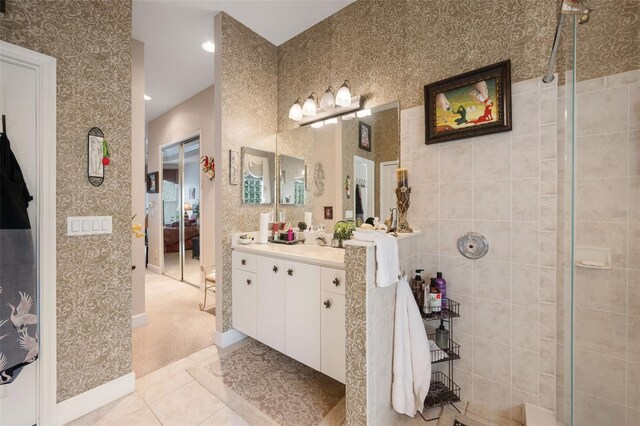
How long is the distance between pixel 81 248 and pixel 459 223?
2.34 meters

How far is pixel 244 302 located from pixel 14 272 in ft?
4.48

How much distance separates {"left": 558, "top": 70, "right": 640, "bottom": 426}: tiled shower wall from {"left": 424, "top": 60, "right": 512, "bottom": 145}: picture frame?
1.60ft

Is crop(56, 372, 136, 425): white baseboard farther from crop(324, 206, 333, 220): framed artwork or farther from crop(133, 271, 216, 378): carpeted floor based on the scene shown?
crop(324, 206, 333, 220): framed artwork

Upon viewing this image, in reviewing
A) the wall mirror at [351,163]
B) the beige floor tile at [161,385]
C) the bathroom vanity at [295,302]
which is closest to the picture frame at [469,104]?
the wall mirror at [351,163]

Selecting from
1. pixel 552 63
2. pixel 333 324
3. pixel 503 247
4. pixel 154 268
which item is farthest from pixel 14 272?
pixel 154 268

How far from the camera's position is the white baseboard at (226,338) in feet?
7.52

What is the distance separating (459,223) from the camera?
1.67 metres

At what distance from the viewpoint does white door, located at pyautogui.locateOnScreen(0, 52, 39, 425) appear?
1.35m

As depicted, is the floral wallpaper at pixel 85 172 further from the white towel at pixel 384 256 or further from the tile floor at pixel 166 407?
the white towel at pixel 384 256

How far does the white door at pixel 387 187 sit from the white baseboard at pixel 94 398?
209 cm

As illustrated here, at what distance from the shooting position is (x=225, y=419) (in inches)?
59.9

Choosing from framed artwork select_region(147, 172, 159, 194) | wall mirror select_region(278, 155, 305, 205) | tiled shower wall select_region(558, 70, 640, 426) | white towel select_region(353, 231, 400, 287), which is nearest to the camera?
tiled shower wall select_region(558, 70, 640, 426)

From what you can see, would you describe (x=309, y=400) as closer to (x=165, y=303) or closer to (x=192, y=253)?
(x=165, y=303)

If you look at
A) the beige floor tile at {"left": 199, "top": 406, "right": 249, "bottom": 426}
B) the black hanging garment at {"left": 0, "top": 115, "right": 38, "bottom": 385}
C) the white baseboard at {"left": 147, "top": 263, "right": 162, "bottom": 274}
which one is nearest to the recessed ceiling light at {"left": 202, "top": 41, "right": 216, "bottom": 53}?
the black hanging garment at {"left": 0, "top": 115, "right": 38, "bottom": 385}
